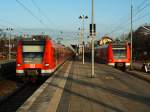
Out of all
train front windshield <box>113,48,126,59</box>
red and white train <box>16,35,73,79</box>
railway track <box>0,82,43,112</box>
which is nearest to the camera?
railway track <box>0,82,43,112</box>

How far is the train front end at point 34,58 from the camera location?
2217 centimetres

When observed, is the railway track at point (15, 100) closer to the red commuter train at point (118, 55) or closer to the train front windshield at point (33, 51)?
the train front windshield at point (33, 51)

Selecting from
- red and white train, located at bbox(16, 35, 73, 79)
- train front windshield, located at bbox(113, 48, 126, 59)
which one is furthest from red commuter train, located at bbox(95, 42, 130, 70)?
red and white train, located at bbox(16, 35, 73, 79)

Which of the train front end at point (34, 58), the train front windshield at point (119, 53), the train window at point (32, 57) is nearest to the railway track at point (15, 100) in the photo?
the train front end at point (34, 58)

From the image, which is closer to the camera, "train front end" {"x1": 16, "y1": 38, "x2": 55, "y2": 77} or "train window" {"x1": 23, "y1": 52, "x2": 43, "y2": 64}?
"train front end" {"x1": 16, "y1": 38, "x2": 55, "y2": 77}

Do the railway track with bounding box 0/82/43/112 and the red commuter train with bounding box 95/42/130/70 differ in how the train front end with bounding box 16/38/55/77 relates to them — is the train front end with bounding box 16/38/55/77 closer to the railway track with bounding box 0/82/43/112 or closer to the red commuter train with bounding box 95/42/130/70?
the railway track with bounding box 0/82/43/112

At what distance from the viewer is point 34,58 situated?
22359 millimetres

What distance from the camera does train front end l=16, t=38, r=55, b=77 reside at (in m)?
22.2

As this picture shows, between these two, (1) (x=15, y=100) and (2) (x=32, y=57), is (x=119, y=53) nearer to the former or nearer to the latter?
(2) (x=32, y=57)

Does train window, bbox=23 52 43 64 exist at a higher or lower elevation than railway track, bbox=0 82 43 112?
higher

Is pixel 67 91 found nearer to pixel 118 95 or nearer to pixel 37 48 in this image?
pixel 118 95

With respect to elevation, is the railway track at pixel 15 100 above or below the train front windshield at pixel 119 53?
below

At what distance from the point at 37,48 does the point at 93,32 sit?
12.0ft

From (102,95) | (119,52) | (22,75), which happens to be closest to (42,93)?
(102,95)
